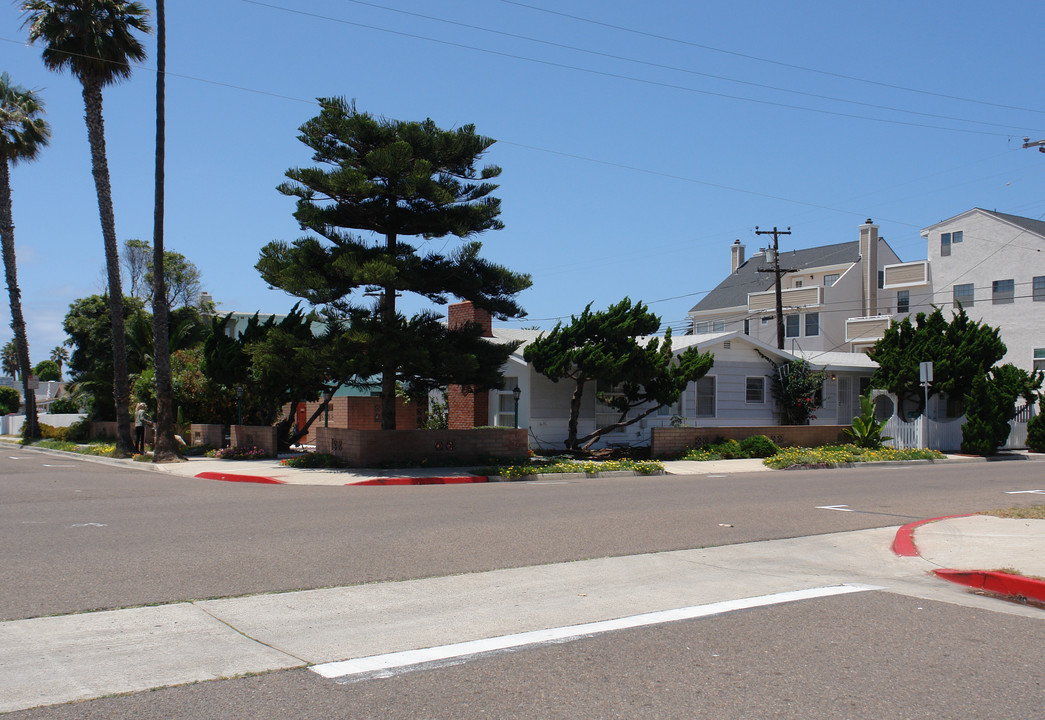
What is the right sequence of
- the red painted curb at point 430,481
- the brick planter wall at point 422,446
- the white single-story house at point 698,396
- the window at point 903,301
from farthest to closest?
the window at point 903,301, the white single-story house at point 698,396, the brick planter wall at point 422,446, the red painted curb at point 430,481

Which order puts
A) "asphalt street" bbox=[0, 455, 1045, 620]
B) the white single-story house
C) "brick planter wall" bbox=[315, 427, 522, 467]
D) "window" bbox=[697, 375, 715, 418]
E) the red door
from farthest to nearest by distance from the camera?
1. the red door
2. "window" bbox=[697, 375, 715, 418]
3. the white single-story house
4. "brick planter wall" bbox=[315, 427, 522, 467]
5. "asphalt street" bbox=[0, 455, 1045, 620]

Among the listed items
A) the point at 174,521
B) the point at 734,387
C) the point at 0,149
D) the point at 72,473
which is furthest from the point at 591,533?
the point at 0,149

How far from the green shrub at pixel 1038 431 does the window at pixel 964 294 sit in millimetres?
13006

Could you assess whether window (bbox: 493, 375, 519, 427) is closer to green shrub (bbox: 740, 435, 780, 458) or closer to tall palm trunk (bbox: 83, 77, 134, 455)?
green shrub (bbox: 740, 435, 780, 458)

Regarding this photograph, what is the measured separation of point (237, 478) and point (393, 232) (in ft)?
22.4

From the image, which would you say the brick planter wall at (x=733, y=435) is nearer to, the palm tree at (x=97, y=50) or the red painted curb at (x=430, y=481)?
the red painted curb at (x=430, y=481)

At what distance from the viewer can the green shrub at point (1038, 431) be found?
1199 inches

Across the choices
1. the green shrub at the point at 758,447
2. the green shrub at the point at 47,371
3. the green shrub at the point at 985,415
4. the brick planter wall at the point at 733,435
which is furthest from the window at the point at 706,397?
the green shrub at the point at 47,371

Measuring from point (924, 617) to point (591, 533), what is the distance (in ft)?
15.2

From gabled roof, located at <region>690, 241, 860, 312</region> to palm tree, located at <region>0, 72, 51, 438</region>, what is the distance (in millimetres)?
37838

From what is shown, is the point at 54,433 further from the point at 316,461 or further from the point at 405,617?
the point at 405,617

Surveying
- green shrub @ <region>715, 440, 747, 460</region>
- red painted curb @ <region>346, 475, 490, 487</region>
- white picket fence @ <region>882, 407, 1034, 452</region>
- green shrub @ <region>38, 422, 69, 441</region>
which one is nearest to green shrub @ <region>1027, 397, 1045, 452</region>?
white picket fence @ <region>882, 407, 1034, 452</region>

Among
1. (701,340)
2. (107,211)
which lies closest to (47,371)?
(107,211)

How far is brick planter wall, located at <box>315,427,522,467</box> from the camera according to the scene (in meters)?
21.1
